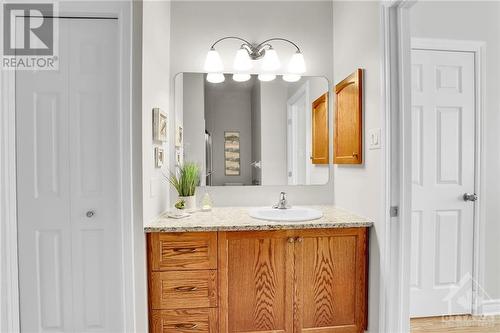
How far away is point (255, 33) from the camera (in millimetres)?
2271

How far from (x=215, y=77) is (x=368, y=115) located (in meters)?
1.14

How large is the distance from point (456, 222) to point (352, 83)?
4.36ft

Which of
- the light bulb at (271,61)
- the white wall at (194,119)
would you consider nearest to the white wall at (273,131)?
the light bulb at (271,61)

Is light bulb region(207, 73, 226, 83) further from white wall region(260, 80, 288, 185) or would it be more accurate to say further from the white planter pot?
the white planter pot

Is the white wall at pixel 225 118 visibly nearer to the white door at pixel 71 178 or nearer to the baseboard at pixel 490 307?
the white door at pixel 71 178

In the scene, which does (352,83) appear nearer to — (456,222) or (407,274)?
(407,274)

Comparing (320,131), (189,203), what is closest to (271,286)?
(189,203)

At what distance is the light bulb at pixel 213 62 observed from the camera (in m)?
2.14

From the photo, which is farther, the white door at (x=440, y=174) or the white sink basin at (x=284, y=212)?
the white door at (x=440, y=174)

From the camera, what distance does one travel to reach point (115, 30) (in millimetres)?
1667

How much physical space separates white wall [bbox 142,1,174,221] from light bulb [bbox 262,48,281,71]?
0.73 metres

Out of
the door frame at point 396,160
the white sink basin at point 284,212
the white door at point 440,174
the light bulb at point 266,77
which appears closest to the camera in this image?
the door frame at point 396,160

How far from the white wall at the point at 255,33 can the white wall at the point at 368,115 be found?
0.24 metres

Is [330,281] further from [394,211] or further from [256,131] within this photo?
[256,131]
